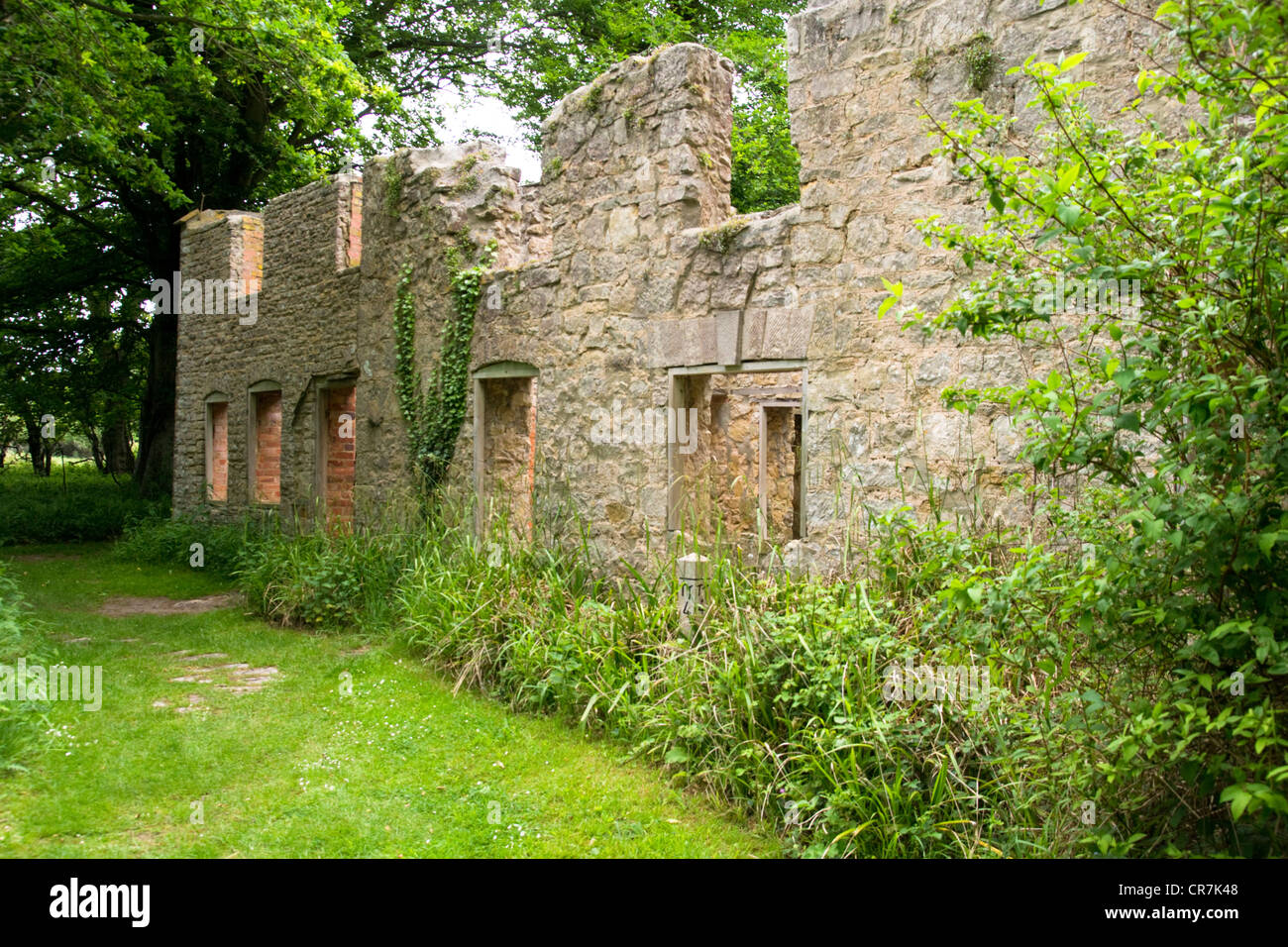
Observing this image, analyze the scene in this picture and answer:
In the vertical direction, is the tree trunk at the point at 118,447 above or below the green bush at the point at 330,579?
above

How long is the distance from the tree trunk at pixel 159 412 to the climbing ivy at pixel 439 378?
8.57 meters

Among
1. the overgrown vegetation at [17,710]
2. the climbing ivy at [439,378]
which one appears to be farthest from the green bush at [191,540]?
the overgrown vegetation at [17,710]

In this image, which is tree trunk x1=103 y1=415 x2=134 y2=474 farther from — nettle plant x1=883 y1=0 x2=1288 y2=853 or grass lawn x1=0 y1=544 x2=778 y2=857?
nettle plant x1=883 y1=0 x2=1288 y2=853

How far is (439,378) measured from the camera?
356 inches

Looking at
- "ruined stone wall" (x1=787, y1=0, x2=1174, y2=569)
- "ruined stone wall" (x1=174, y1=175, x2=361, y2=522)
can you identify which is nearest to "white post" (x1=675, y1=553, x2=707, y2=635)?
"ruined stone wall" (x1=787, y1=0, x2=1174, y2=569)

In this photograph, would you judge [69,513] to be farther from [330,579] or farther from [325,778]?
[325,778]

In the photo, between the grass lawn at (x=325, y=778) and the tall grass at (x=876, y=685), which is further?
the grass lawn at (x=325, y=778)

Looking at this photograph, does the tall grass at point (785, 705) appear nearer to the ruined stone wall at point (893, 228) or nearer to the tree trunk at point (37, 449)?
the ruined stone wall at point (893, 228)

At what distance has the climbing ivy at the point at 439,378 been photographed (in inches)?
343

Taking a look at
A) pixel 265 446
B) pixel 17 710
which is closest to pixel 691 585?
pixel 17 710

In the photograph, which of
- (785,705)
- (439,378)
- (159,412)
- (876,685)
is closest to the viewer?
(876,685)

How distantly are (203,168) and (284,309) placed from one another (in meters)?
5.47

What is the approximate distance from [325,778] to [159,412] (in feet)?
45.2

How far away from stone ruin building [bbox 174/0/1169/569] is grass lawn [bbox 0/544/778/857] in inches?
70.4
